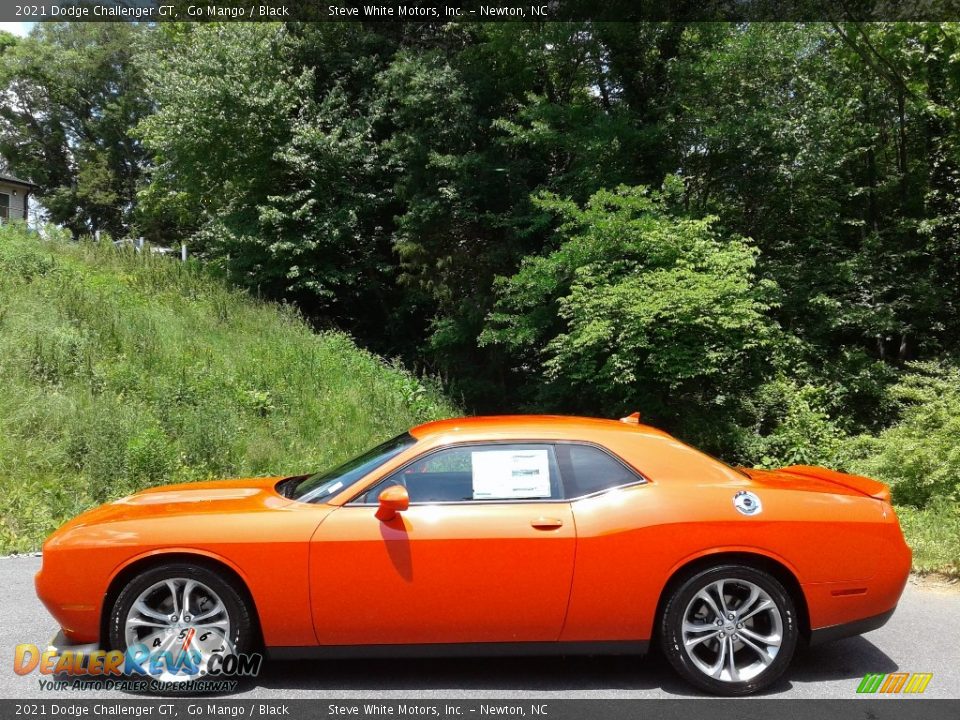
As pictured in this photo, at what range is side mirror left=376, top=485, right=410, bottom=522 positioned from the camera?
4020mm

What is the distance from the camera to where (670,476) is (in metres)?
4.36

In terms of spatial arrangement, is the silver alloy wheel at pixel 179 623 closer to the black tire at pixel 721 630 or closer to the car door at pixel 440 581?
the car door at pixel 440 581

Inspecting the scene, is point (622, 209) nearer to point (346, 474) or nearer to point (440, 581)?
point (346, 474)

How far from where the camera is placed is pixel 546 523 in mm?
4129

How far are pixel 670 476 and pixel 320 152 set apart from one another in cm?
1578

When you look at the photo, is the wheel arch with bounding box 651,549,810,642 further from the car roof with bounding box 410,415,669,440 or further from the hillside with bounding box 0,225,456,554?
the hillside with bounding box 0,225,456,554

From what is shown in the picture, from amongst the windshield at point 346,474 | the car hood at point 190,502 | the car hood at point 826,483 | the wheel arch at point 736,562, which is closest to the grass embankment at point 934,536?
the car hood at point 826,483

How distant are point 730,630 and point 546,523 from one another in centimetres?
117

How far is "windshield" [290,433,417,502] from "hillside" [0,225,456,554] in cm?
409

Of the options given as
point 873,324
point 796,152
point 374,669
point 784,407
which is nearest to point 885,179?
point 796,152

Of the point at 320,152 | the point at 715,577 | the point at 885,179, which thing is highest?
the point at 320,152

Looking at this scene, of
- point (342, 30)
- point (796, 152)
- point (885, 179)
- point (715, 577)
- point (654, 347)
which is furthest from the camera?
point (342, 30)

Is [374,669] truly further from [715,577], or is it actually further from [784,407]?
[784,407]

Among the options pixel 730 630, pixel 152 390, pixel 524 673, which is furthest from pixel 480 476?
pixel 152 390
